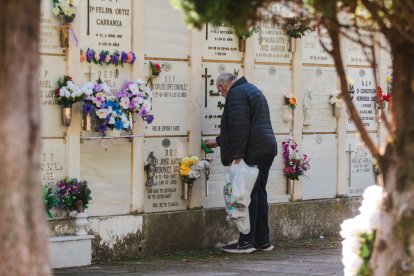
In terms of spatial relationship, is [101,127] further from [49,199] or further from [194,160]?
[194,160]

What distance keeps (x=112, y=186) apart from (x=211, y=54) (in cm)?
204

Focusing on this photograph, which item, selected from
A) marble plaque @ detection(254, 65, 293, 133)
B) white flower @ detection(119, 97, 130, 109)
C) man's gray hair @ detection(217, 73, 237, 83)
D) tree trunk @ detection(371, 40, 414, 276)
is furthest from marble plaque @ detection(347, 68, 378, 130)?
tree trunk @ detection(371, 40, 414, 276)

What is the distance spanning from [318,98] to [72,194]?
165 inches

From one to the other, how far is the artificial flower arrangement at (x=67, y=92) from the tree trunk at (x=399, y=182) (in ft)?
14.6

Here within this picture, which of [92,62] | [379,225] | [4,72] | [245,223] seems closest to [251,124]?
[245,223]

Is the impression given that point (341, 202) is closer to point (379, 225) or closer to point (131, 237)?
point (131, 237)

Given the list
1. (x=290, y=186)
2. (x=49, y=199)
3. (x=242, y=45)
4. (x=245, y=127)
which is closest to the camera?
(x=49, y=199)

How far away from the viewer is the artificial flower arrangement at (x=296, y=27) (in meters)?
12.5

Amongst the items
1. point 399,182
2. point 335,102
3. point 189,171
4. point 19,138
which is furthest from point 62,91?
point 19,138

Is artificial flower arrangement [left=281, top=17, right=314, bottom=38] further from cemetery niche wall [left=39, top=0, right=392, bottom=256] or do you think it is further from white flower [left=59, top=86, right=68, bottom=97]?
white flower [left=59, top=86, right=68, bottom=97]

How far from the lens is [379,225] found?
6.32 meters

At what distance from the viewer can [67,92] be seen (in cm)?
1004

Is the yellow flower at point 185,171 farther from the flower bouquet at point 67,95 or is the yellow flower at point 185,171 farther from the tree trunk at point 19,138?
the tree trunk at point 19,138

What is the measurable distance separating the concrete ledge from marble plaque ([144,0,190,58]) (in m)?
2.14
